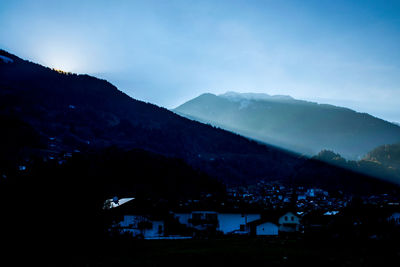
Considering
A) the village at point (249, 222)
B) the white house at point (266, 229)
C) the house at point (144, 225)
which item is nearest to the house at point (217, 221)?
the village at point (249, 222)

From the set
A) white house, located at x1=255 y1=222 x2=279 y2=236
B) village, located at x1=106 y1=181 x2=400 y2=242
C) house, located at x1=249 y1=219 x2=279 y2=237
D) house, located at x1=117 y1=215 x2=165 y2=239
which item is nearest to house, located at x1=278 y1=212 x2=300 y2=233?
village, located at x1=106 y1=181 x2=400 y2=242

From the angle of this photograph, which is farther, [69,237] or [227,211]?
[227,211]

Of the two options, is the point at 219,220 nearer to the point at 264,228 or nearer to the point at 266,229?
the point at 264,228

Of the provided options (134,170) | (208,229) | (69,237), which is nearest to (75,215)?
(69,237)

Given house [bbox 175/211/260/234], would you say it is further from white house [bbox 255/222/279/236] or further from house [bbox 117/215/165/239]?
house [bbox 117/215/165/239]

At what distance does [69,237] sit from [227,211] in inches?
2157

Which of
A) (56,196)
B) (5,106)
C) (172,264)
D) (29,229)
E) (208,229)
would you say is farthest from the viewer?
(5,106)

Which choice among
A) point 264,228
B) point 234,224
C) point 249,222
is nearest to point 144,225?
point 234,224

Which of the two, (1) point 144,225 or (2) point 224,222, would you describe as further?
(2) point 224,222

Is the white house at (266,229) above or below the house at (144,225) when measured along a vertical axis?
below

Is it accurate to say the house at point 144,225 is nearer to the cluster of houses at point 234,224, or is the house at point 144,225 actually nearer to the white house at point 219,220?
the cluster of houses at point 234,224

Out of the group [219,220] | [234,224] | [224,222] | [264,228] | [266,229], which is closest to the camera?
[264,228]

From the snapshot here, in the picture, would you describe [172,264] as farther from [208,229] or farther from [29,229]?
[208,229]

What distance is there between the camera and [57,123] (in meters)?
195
